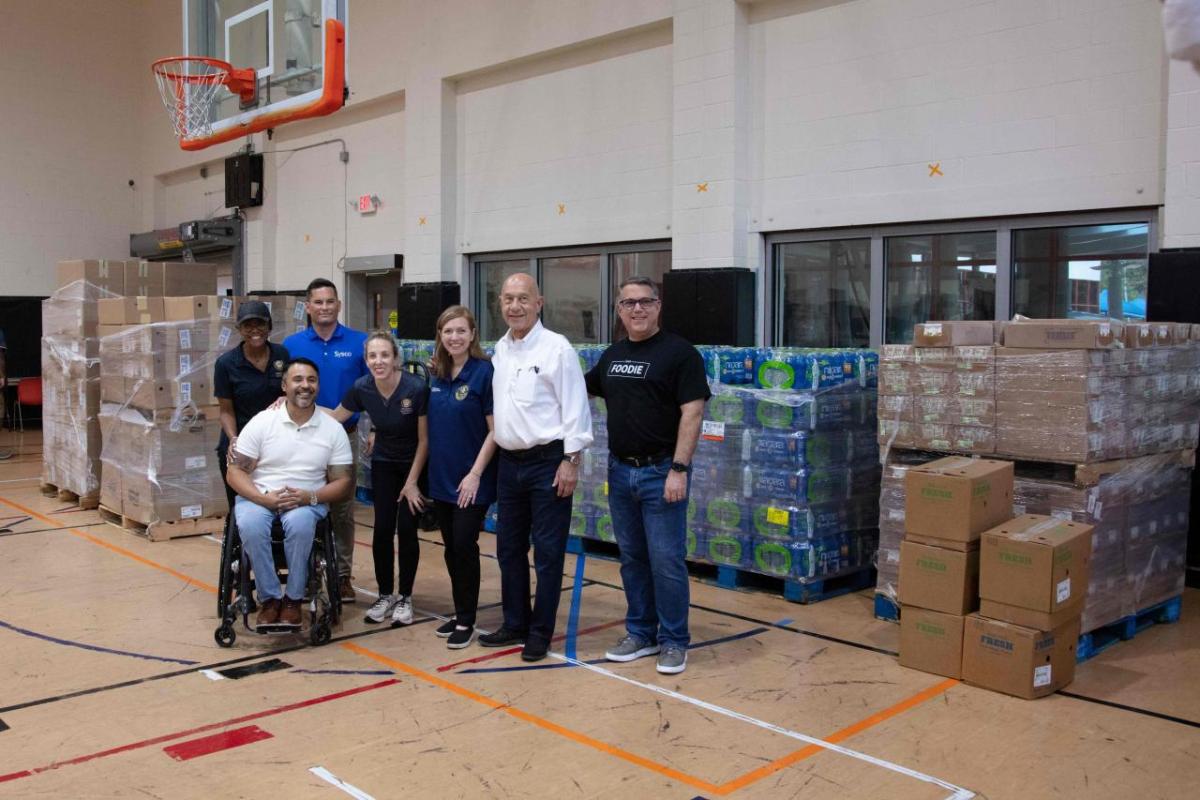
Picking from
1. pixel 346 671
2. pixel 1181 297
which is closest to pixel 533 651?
pixel 346 671

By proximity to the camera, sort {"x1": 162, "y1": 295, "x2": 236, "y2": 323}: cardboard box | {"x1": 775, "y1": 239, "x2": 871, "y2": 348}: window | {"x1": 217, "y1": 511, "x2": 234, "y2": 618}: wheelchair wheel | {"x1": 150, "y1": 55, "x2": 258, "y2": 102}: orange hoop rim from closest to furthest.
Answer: {"x1": 217, "y1": 511, "x2": 234, "y2": 618}: wheelchair wheel
{"x1": 162, "y1": 295, "x2": 236, "y2": 323}: cardboard box
{"x1": 775, "y1": 239, "x2": 871, "y2": 348}: window
{"x1": 150, "y1": 55, "x2": 258, "y2": 102}: orange hoop rim

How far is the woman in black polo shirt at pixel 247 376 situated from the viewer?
595cm

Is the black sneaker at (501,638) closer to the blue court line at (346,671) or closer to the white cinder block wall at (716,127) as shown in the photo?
the blue court line at (346,671)

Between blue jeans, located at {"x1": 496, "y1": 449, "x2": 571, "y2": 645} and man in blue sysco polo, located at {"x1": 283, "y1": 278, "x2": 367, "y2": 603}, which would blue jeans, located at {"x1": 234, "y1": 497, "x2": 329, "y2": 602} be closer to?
man in blue sysco polo, located at {"x1": 283, "y1": 278, "x2": 367, "y2": 603}

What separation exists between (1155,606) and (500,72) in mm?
8753

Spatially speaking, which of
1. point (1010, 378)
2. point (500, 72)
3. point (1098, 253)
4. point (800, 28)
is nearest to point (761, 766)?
point (1010, 378)

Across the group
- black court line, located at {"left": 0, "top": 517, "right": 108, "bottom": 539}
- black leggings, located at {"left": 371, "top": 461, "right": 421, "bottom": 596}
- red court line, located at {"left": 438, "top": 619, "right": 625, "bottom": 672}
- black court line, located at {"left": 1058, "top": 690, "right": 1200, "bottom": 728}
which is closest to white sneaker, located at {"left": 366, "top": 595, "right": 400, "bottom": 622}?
black leggings, located at {"left": 371, "top": 461, "right": 421, "bottom": 596}

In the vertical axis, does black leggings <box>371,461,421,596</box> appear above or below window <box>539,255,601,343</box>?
below

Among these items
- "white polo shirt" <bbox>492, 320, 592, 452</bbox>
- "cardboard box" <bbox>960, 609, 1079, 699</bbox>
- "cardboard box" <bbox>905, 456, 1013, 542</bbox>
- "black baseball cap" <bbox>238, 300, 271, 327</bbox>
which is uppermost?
"black baseball cap" <bbox>238, 300, 271, 327</bbox>

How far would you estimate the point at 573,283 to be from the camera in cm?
1138

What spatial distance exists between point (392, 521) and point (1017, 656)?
10.3 feet

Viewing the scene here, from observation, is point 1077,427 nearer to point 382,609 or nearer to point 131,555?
point 382,609

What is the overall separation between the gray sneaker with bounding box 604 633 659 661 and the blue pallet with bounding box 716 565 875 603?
4.42 ft

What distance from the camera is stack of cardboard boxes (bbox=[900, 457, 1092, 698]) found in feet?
14.7
